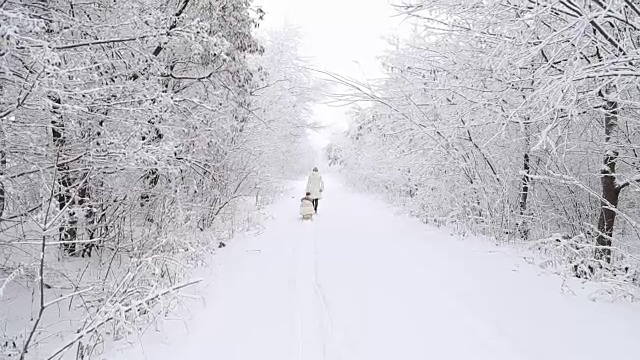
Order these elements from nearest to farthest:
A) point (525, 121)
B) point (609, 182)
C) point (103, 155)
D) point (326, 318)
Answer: point (326, 318)
point (103, 155)
point (525, 121)
point (609, 182)

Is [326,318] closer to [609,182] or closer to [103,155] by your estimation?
[103,155]

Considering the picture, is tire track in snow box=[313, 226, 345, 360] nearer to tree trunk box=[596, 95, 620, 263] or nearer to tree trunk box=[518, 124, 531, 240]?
tree trunk box=[596, 95, 620, 263]

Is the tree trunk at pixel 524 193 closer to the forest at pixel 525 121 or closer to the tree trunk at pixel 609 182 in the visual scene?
the forest at pixel 525 121

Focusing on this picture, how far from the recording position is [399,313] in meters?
4.25

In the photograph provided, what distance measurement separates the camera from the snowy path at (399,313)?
11.2 ft

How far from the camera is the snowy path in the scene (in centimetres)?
342

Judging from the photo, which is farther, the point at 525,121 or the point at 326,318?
the point at 525,121

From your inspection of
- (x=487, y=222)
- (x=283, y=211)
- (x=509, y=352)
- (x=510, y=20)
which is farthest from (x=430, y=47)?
(x=283, y=211)

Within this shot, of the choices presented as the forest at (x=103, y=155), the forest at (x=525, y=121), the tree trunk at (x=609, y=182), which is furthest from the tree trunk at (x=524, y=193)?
the forest at (x=103, y=155)

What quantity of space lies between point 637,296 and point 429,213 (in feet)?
22.8

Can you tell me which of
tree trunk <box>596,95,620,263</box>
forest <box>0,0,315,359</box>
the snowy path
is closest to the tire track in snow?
the snowy path

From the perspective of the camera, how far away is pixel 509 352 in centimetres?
327

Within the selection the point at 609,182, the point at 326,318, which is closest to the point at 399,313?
the point at 326,318

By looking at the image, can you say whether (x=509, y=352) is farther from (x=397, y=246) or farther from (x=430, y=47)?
(x=430, y=47)
